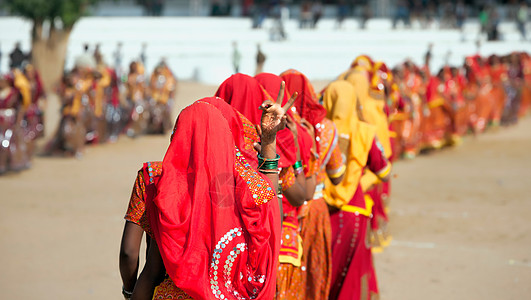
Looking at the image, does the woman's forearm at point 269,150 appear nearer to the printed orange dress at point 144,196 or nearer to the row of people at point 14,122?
the printed orange dress at point 144,196

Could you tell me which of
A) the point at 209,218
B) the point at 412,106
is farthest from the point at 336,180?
the point at 412,106

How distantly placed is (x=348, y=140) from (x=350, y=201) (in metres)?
0.41

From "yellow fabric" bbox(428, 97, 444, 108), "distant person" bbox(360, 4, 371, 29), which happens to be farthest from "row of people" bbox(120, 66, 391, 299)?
"distant person" bbox(360, 4, 371, 29)

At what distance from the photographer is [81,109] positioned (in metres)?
12.7

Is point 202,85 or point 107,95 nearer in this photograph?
point 107,95

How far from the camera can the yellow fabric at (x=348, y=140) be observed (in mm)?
4887

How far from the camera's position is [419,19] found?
3341 cm

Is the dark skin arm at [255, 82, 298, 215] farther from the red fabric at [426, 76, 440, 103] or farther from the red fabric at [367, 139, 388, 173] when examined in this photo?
the red fabric at [426, 76, 440, 103]

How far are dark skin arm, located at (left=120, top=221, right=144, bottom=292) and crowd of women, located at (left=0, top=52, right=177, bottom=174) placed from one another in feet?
27.4

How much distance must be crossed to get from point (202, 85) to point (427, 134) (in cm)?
1184

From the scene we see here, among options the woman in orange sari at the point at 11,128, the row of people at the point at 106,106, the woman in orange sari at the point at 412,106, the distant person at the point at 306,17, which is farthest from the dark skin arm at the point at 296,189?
the distant person at the point at 306,17

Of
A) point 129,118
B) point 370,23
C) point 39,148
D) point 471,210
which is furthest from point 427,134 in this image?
point 370,23

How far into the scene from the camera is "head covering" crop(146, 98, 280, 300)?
2.64m

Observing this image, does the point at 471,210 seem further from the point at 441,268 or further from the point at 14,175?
A: the point at 14,175
